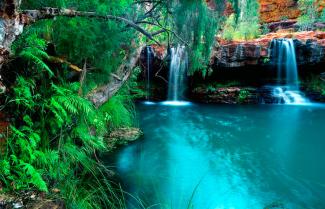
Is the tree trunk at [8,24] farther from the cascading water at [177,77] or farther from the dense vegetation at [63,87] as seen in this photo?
the cascading water at [177,77]

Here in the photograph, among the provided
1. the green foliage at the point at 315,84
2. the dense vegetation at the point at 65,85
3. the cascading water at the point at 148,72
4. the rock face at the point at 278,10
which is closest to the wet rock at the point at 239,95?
the green foliage at the point at 315,84

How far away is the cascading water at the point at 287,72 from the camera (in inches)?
546

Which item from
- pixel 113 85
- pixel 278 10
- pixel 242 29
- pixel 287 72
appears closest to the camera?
pixel 113 85

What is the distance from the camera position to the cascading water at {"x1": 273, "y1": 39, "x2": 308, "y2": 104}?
13875 mm

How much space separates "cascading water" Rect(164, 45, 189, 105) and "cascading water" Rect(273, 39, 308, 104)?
4.15m

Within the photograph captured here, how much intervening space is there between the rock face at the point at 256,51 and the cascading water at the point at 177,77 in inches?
57.6

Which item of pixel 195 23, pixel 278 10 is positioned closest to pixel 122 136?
pixel 195 23

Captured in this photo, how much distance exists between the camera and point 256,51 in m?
13.5

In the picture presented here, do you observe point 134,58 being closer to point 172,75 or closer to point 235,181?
point 235,181

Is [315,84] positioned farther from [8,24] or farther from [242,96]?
[8,24]

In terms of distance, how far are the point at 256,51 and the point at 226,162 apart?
809 cm

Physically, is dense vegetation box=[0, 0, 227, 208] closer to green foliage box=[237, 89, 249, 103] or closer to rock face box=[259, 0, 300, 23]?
green foliage box=[237, 89, 249, 103]

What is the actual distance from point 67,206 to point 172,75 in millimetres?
11873

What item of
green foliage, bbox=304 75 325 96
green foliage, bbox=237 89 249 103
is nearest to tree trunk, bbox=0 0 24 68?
green foliage, bbox=237 89 249 103
